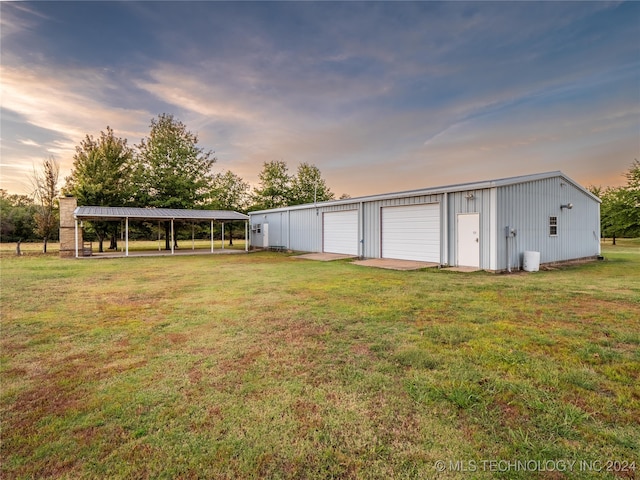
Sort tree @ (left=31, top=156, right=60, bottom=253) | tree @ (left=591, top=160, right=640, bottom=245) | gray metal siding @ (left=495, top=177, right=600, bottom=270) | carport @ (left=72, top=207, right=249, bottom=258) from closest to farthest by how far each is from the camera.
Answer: gray metal siding @ (left=495, top=177, right=600, bottom=270) < carport @ (left=72, top=207, right=249, bottom=258) < tree @ (left=31, top=156, right=60, bottom=253) < tree @ (left=591, top=160, right=640, bottom=245)

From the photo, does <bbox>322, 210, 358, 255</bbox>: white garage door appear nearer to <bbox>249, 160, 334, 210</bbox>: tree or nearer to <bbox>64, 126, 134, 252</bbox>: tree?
<bbox>64, 126, 134, 252</bbox>: tree

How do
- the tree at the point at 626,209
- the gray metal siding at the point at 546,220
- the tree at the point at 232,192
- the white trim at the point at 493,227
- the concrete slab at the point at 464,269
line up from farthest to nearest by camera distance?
the tree at the point at 232,192 < the tree at the point at 626,209 < the gray metal siding at the point at 546,220 < the concrete slab at the point at 464,269 < the white trim at the point at 493,227

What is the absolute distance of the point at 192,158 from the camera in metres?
28.5

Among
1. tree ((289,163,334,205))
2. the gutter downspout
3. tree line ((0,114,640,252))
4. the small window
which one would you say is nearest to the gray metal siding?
the small window

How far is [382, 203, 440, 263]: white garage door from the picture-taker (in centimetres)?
1152

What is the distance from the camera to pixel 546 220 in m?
11.5

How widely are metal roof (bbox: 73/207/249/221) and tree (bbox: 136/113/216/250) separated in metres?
6.04

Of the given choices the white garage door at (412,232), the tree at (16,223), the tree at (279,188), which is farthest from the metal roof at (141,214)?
the tree at (16,223)

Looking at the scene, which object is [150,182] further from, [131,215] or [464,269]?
[464,269]

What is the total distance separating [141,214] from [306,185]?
23.4 metres

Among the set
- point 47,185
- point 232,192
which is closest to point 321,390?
point 47,185

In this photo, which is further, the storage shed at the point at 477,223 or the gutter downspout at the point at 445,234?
the gutter downspout at the point at 445,234

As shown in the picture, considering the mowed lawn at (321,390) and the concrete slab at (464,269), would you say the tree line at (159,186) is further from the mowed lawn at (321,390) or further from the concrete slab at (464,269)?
the concrete slab at (464,269)

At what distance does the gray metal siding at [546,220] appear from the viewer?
9.96 metres
